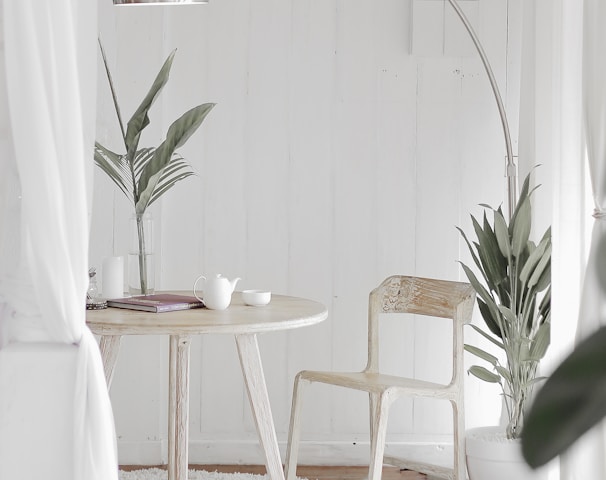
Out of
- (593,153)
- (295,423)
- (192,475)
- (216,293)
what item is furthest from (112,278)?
(593,153)

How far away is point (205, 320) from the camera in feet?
7.70

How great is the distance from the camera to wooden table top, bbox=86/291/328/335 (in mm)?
2242

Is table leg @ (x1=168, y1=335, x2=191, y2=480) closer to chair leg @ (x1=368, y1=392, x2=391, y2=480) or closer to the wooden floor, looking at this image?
chair leg @ (x1=368, y1=392, x2=391, y2=480)

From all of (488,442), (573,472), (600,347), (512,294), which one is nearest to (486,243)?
(512,294)

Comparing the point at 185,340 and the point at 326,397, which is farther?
the point at 326,397

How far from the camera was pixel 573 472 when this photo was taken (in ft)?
7.77

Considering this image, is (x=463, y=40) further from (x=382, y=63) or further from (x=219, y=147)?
(x=219, y=147)

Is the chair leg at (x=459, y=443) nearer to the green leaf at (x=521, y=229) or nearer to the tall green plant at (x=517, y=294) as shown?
the tall green plant at (x=517, y=294)

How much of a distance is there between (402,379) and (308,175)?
1033 mm

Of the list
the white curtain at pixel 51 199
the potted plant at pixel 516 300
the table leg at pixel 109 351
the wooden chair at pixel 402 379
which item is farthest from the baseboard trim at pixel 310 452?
the white curtain at pixel 51 199

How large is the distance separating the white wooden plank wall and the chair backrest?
395 millimetres

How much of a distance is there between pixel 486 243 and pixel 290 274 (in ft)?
3.02

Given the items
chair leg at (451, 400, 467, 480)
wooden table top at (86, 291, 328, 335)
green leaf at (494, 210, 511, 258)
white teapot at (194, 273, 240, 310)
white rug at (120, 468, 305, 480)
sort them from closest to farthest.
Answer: wooden table top at (86, 291, 328, 335) < white teapot at (194, 273, 240, 310) < chair leg at (451, 400, 467, 480) < green leaf at (494, 210, 511, 258) < white rug at (120, 468, 305, 480)

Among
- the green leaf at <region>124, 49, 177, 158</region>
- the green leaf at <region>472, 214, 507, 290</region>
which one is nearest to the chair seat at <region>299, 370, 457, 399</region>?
the green leaf at <region>472, 214, 507, 290</region>
